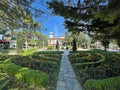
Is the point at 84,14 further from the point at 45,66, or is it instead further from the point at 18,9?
the point at 45,66

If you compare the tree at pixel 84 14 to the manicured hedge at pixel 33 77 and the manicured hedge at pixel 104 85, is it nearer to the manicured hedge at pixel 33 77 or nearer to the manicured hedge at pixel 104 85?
the manicured hedge at pixel 104 85

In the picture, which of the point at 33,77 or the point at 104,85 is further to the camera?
the point at 33,77

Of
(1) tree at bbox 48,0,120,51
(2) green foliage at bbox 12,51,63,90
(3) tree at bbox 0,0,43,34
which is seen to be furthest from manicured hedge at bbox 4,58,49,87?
(3) tree at bbox 0,0,43,34

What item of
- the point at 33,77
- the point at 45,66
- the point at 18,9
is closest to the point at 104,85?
the point at 33,77

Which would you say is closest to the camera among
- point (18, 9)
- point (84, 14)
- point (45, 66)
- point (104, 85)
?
point (104, 85)

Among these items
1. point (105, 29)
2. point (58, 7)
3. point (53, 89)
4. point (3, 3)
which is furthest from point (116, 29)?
point (3, 3)

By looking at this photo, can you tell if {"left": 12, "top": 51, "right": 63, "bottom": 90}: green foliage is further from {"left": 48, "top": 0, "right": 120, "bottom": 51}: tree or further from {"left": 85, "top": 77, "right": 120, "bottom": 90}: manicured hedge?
{"left": 48, "top": 0, "right": 120, "bottom": 51}: tree

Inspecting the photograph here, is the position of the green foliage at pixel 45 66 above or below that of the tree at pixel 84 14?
below

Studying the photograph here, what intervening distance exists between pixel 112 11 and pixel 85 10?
198cm

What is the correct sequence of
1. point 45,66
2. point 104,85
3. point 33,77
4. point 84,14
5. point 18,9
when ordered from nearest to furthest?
point 104,85, point 84,14, point 33,77, point 18,9, point 45,66

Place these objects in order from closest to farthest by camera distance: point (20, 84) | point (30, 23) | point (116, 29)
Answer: point (116, 29), point (20, 84), point (30, 23)

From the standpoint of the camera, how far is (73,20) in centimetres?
728

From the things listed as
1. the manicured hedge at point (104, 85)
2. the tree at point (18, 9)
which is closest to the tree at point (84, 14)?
the tree at point (18, 9)

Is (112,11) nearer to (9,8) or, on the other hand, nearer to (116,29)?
(116,29)
